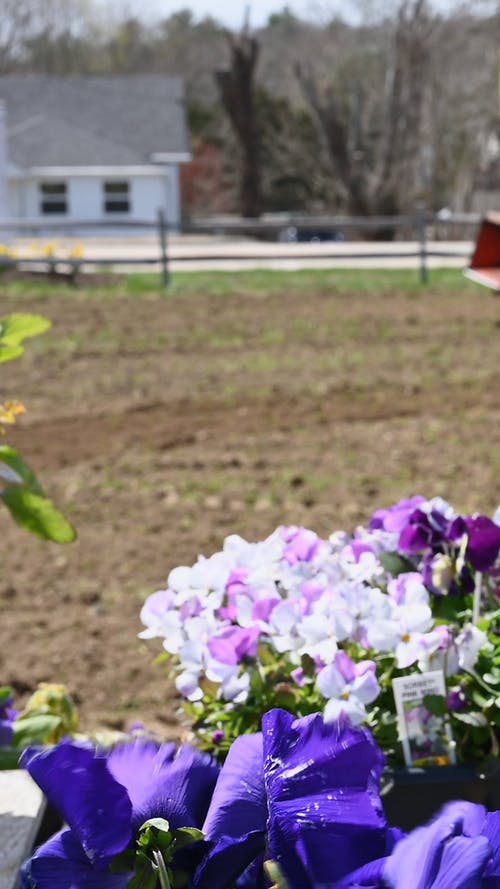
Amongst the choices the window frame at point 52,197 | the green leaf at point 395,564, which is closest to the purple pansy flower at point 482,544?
the green leaf at point 395,564

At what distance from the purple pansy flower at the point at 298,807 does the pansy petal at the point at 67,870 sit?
0.25 feet

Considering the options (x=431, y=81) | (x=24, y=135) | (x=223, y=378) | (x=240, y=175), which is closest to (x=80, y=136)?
(x=24, y=135)

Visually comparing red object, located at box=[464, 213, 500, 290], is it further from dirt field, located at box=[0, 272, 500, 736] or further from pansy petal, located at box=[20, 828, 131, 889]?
pansy petal, located at box=[20, 828, 131, 889]

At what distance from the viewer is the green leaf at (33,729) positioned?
2.01 meters

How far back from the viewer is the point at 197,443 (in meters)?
6.82

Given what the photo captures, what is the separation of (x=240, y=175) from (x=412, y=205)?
6.15 metres

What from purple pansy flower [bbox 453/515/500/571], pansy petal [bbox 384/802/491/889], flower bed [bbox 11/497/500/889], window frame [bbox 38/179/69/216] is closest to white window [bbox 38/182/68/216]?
window frame [bbox 38/179/69/216]

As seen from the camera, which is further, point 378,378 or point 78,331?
point 78,331

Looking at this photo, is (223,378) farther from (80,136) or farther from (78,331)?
(80,136)

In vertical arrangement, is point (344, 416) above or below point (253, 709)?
below

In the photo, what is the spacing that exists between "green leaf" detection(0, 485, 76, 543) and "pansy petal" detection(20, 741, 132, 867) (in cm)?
97

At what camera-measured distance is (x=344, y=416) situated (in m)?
7.35

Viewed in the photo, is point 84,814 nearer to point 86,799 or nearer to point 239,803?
point 86,799

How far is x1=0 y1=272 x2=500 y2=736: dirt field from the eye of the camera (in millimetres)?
4176
